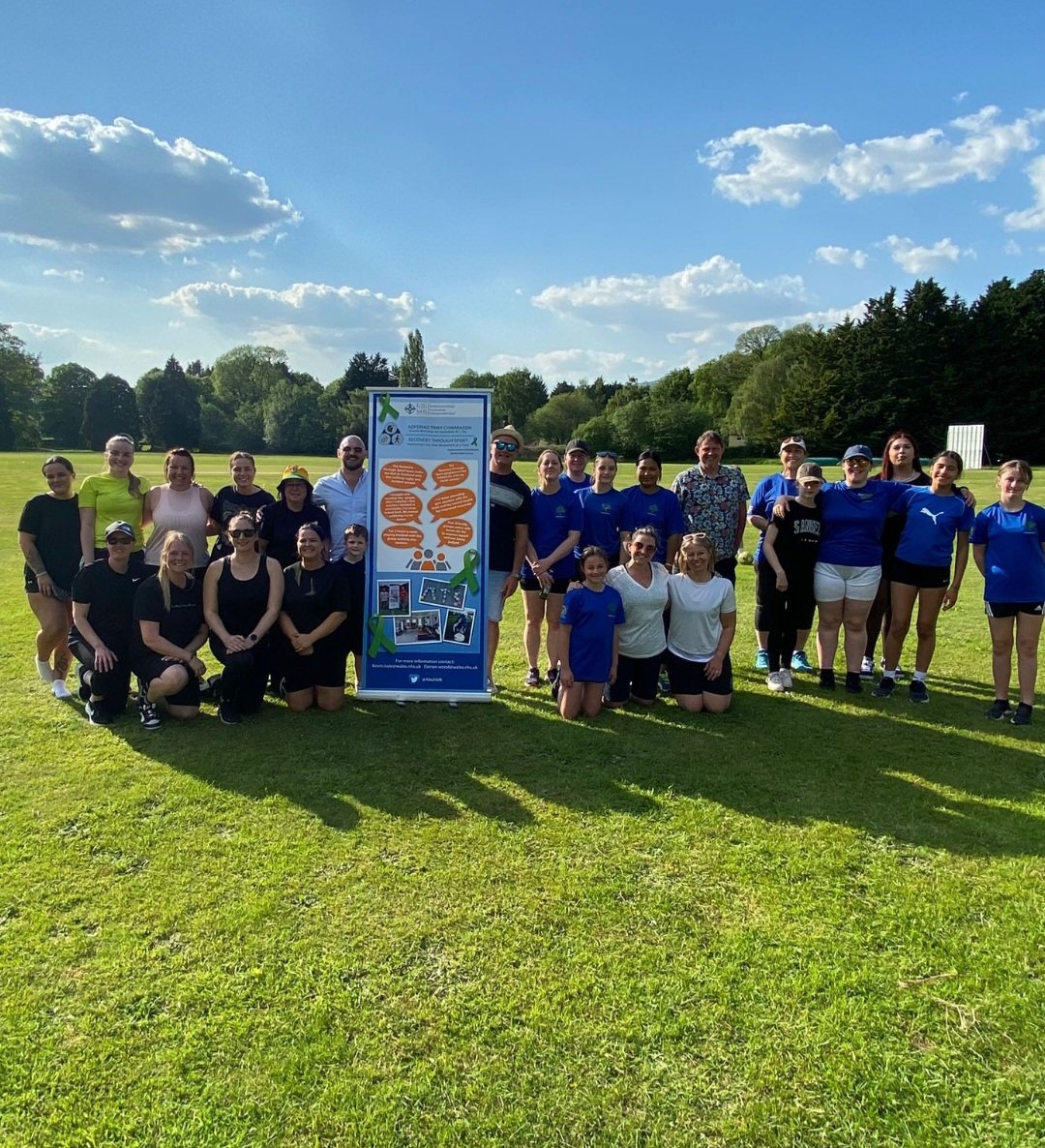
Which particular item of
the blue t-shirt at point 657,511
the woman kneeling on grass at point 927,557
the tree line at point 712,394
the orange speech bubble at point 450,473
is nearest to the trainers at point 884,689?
the woman kneeling on grass at point 927,557

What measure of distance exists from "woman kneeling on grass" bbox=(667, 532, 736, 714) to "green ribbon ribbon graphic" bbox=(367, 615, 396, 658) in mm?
2236

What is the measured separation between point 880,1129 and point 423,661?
4211 mm

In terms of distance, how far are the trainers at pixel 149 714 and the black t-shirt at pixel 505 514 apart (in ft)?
8.87

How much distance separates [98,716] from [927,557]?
6.43 metres

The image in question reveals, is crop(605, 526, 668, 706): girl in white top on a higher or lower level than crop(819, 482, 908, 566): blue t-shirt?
lower

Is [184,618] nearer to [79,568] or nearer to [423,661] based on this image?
[79,568]

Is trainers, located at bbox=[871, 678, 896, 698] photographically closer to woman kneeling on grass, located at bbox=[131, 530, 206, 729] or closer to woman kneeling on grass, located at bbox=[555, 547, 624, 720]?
woman kneeling on grass, located at bbox=[555, 547, 624, 720]

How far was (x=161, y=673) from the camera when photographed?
16.9 feet

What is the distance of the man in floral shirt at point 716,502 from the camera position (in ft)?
20.4

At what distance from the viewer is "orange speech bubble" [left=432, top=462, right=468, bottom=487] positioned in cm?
573

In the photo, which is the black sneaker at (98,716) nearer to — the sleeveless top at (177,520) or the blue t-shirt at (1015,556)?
the sleeveless top at (177,520)

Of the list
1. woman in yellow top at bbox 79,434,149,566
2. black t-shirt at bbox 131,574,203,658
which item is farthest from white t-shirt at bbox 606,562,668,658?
woman in yellow top at bbox 79,434,149,566

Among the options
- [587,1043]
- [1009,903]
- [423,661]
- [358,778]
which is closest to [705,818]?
[1009,903]

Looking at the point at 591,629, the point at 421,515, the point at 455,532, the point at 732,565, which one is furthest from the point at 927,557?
the point at 421,515
